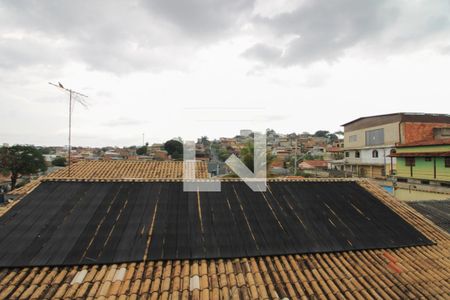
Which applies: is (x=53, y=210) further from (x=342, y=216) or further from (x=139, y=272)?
(x=342, y=216)

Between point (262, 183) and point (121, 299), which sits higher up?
point (262, 183)

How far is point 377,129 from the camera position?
33281 millimetres

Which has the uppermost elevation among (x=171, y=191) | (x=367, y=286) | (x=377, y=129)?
(x=377, y=129)

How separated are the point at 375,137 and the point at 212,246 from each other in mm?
35640

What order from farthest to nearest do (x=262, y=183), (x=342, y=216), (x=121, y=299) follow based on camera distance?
(x=262, y=183) < (x=342, y=216) < (x=121, y=299)

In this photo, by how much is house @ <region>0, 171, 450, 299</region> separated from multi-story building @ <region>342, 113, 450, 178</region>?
73.3 feet

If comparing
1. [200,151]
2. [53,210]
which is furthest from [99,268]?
[200,151]

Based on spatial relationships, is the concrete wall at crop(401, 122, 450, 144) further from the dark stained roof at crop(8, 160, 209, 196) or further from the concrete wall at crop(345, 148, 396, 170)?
the dark stained roof at crop(8, 160, 209, 196)

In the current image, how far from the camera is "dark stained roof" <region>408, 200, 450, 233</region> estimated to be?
31.9 ft

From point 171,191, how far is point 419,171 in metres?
21.6

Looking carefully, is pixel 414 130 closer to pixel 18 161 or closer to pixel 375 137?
pixel 375 137

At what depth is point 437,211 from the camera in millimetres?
10945

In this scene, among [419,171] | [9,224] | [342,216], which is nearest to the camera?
[9,224]

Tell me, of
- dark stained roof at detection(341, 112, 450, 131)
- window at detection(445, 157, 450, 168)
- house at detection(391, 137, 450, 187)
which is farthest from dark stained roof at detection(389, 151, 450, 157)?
dark stained roof at detection(341, 112, 450, 131)
